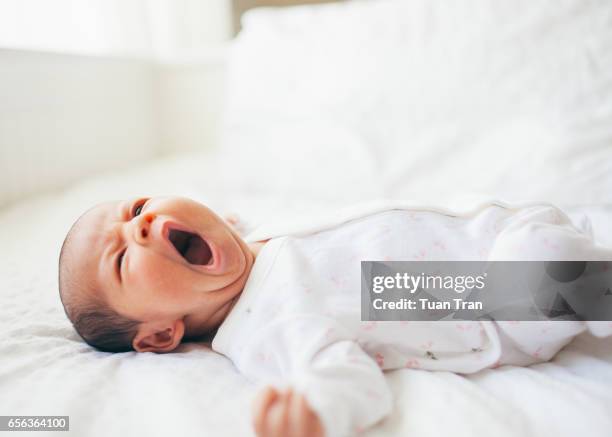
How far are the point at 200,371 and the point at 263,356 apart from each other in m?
0.08

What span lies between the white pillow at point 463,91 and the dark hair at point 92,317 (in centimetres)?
69

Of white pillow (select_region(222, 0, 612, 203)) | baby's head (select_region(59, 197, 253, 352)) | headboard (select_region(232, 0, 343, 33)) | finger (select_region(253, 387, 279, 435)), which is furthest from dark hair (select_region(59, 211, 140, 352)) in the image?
headboard (select_region(232, 0, 343, 33))

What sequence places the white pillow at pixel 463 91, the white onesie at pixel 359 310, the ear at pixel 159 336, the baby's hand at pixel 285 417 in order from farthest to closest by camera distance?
the white pillow at pixel 463 91, the ear at pixel 159 336, the white onesie at pixel 359 310, the baby's hand at pixel 285 417

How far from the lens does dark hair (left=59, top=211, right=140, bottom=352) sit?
2.18ft

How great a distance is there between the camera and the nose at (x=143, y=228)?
661 millimetres


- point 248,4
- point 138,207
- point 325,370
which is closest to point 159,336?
point 138,207

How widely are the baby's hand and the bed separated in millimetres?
65

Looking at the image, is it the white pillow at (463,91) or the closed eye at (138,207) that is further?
the white pillow at (463,91)

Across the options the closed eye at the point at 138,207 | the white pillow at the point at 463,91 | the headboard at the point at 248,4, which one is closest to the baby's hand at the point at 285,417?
the closed eye at the point at 138,207

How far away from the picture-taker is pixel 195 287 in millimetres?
667

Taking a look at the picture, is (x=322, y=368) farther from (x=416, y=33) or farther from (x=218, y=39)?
(x=218, y=39)

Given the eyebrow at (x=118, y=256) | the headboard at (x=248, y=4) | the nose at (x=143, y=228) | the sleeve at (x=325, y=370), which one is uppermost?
the headboard at (x=248, y=4)

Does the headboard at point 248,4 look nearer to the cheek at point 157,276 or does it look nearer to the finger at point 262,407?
the cheek at point 157,276

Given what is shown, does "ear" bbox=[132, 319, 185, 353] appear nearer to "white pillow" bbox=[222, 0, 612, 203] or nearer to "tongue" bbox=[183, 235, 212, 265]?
"tongue" bbox=[183, 235, 212, 265]
